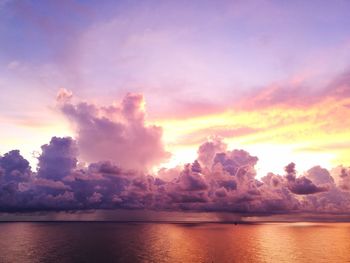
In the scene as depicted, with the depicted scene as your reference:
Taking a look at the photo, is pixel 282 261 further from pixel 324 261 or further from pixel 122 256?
pixel 122 256

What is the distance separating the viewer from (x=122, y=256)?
16562 centimetres

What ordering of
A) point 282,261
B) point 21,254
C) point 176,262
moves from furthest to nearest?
point 21,254 → point 282,261 → point 176,262

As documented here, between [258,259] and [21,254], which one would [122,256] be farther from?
[258,259]

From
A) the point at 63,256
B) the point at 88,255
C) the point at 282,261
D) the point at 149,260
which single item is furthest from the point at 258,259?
the point at 63,256

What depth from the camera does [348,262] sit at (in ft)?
517

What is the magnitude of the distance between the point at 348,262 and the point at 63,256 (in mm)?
139592

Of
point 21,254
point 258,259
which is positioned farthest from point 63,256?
point 258,259

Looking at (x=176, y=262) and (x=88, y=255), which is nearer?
(x=176, y=262)

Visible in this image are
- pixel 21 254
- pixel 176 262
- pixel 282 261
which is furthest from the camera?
pixel 21 254

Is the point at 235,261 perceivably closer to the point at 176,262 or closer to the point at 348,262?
the point at 176,262

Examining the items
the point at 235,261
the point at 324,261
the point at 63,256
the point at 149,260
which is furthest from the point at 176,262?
the point at 324,261

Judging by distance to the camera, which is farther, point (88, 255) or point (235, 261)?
point (88, 255)

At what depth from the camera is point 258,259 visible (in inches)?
6516

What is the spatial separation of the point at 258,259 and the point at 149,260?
56254 mm
